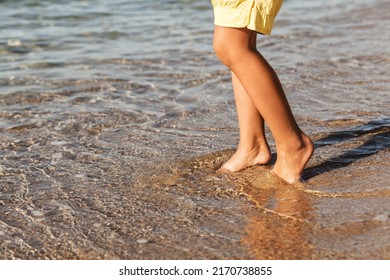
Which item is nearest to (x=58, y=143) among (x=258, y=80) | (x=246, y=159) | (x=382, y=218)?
(x=246, y=159)

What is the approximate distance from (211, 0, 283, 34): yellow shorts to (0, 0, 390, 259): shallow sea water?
84 centimetres

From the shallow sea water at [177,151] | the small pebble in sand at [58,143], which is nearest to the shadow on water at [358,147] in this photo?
the shallow sea water at [177,151]

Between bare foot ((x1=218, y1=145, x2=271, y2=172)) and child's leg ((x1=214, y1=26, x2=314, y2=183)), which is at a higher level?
child's leg ((x1=214, y1=26, x2=314, y2=183))

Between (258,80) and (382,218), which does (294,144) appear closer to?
(258,80)

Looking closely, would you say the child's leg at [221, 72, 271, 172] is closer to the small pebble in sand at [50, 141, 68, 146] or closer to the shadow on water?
the shadow on water

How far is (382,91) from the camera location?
203 inches

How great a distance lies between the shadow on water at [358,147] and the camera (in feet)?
12.4

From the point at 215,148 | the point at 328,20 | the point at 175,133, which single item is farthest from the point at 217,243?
the point at 328,20

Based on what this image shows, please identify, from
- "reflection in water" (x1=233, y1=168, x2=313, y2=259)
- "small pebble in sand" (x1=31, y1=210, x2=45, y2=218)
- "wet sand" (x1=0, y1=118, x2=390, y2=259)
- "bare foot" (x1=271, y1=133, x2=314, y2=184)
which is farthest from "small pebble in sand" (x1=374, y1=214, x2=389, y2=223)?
"small pebble in sand" (x1=31, y1=210, x2=45, y2=218)

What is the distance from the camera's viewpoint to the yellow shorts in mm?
3246

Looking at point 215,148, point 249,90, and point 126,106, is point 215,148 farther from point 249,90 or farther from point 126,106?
point 126,106

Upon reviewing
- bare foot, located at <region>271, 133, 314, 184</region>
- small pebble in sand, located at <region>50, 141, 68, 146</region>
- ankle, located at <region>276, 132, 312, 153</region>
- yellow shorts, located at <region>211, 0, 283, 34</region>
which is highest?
yellow shorts, located at <region>211, 0, 283, 34</region>

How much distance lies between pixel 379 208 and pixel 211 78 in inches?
117

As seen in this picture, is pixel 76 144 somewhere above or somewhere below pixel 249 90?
below
